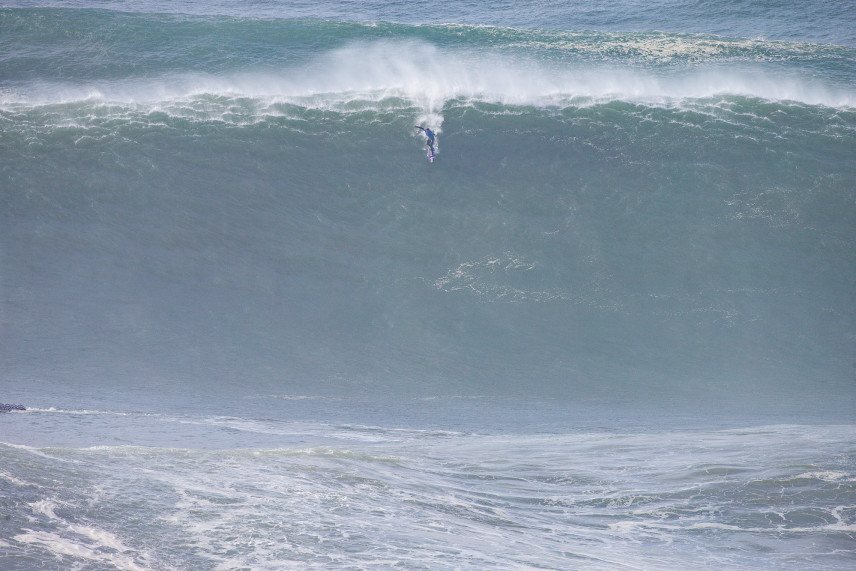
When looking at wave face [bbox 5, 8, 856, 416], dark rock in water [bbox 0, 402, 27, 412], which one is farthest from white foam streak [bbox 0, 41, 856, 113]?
dark rock in water [bbox 0, 402, 27, 412]

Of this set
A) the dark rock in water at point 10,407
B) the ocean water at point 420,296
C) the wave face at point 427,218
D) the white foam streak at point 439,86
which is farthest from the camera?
the white foam streak at point 439,86

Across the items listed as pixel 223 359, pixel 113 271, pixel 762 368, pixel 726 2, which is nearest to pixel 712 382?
pixel 762 368

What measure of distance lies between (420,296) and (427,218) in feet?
8.02

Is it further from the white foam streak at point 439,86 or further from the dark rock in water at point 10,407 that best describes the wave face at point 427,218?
the dark rock in water at point 10,407

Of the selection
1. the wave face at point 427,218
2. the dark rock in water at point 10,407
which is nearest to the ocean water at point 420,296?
the wave face at point 427,218

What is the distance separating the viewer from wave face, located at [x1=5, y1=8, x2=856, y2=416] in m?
15.2

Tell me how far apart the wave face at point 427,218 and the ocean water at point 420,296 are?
0.25 ft

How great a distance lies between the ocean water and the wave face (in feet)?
0.25

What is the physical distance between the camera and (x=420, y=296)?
16562 millimetres

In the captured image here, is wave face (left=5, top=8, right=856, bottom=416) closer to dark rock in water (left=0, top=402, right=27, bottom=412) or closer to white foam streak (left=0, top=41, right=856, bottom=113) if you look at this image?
white foam streak (left=0, top=41, right=856, bottom=113)

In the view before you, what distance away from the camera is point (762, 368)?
1512 centimetres

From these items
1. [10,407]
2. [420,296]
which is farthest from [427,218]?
[10,407]

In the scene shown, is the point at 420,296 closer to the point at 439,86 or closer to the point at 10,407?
the point at 10,407

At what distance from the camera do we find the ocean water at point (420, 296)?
9883mm
